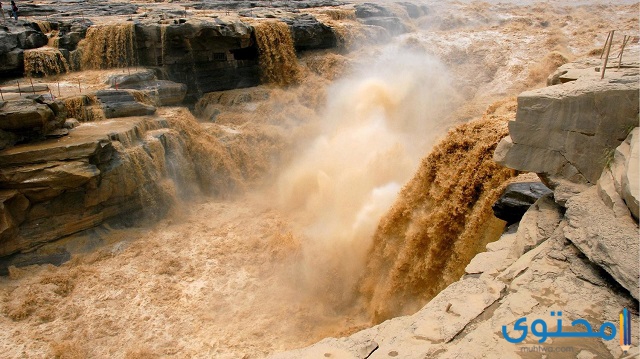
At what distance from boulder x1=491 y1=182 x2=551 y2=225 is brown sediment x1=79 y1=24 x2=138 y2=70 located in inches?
427

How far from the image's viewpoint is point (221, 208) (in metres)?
10.4

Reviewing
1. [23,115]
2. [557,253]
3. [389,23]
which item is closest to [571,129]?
[557,253]

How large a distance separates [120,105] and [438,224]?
26.0ft

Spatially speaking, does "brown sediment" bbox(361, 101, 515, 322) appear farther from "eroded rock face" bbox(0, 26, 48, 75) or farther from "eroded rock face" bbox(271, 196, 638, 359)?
"eroded rock face" bbox(0, 26, 48, 75)

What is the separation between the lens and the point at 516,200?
19.0 ft

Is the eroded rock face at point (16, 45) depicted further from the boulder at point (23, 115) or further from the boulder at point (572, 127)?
the boulder at point (572, 127)

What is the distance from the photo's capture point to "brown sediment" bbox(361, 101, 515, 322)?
6414 mm

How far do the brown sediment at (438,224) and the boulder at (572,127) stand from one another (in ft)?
3.82

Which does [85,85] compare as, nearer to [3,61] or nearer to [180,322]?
[3,61]

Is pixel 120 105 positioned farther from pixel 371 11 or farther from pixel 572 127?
pixel 371 11

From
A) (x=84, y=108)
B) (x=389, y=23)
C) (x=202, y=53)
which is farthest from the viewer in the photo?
(x=389, y=23)

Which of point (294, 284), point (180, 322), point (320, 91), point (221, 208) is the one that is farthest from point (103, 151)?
point (320, 91)

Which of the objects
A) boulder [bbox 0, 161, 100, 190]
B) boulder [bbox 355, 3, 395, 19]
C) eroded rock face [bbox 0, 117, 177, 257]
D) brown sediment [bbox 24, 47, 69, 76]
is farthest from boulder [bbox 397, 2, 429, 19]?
boulder [bbox 0, 161, 100, 190]

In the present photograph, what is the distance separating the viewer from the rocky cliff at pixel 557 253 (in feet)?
11.9
